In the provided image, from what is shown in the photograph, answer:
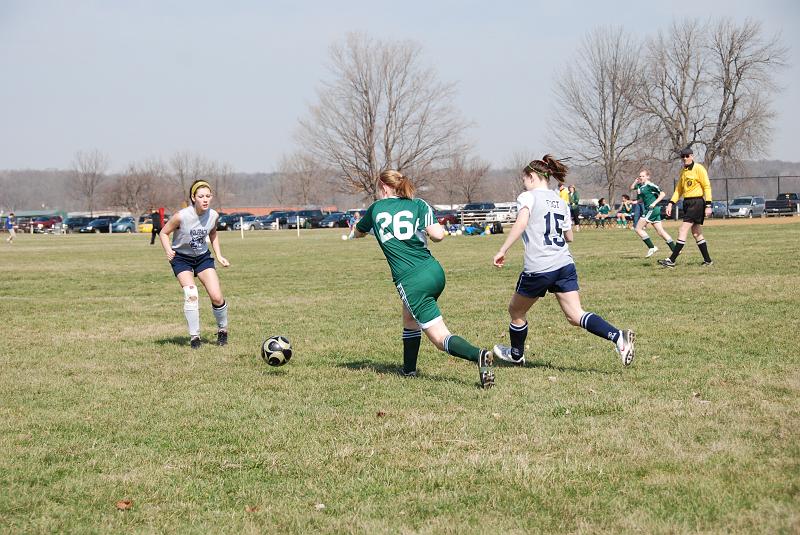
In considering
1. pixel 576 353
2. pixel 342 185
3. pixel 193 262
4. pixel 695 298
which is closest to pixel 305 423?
pixel 576 353

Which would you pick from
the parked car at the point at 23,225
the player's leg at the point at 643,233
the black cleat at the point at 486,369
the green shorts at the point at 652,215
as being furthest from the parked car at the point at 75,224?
the black cleat at the point at 486,369

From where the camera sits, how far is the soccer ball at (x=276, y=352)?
8.44 m

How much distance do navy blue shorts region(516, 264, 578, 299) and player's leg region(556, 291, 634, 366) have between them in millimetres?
74

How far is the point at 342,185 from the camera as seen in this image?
228ft

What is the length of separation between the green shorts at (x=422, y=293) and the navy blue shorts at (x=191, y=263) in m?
3.80

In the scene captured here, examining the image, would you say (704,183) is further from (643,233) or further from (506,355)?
(506,355)

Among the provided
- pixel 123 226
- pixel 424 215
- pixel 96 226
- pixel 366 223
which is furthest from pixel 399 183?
pixel 123 226

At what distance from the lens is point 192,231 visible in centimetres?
1023

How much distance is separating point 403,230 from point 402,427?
201 cm

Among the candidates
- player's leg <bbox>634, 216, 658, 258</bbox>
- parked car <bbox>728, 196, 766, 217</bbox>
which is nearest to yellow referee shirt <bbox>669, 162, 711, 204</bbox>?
player's leg <bbox>634, 216, 658, 258</bbox>

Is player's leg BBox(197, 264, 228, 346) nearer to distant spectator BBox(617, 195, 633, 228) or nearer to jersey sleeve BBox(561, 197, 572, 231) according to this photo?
jersey sleeve BBox(561, 197, 572, 231)

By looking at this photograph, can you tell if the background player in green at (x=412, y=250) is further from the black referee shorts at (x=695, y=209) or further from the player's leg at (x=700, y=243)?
the player's leg at (x=700, y=243)

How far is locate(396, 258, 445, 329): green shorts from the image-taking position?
749cm

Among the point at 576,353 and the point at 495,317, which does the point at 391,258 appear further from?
the point at 495,317
